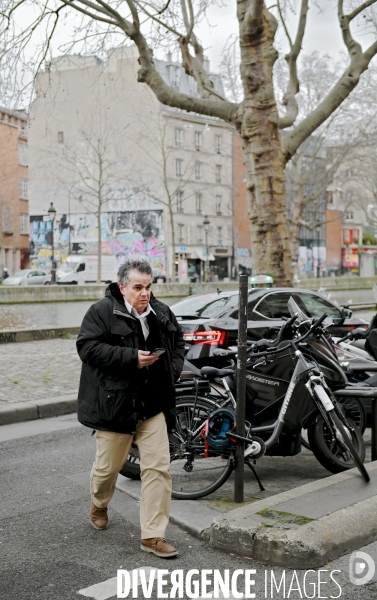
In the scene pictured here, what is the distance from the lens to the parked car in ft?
161

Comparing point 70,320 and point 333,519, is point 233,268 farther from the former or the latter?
point 333,519

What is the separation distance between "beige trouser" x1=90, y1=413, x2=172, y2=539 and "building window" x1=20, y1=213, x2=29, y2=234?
64423 millimetres

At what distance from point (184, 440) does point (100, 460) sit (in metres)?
1.02

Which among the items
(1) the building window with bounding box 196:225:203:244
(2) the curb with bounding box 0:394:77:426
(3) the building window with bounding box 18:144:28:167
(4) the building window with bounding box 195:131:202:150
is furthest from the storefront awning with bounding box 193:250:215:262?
(2) the curb with bounding box 0:394:77:426

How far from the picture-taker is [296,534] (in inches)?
172

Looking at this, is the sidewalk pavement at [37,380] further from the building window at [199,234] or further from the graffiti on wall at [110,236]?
the building window at [199,234]

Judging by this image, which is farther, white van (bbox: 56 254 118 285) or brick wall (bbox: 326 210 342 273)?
brick wall (bbox: 326 210 342 273)

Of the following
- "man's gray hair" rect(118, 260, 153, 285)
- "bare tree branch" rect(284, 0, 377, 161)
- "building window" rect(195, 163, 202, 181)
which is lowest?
"man's gray hair" rect(118, 260, 153, 285)

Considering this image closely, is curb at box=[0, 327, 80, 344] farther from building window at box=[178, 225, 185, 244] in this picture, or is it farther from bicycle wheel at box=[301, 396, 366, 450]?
building window at box=[178, 225, 185, 244]

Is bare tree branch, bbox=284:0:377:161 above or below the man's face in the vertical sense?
above

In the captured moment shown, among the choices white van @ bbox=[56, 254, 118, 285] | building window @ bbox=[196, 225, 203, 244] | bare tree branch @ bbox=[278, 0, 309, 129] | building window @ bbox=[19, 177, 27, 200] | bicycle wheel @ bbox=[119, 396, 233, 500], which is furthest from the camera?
building window @ bbox=[19, 177, 27, 200]

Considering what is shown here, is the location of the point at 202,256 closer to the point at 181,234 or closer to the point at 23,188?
the point at 181,234

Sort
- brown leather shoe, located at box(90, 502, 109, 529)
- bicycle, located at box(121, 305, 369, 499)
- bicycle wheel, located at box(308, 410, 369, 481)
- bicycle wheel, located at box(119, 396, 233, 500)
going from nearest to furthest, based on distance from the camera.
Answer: brown leather shoe, located at box(90, 502, 109, 529) < bicycle, located at box(121, 305, 369, 499) < bicycle wheel, located at box(119, 396, 233, 500) < bicycle wheel, located at box(308, 410, 369, 481)

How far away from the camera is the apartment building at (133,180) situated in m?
57.8
